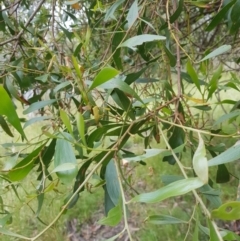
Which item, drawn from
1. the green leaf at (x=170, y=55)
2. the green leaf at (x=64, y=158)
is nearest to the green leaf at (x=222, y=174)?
the green leaf at (x=170, y=55)

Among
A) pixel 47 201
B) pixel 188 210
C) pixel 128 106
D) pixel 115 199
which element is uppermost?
pixel 128 106

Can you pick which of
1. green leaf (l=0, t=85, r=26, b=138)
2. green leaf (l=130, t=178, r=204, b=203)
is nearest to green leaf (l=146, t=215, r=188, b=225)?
green leaf (l=130, t=178, r=204, b=203)

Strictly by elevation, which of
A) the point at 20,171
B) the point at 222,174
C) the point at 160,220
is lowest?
the point at 222,174

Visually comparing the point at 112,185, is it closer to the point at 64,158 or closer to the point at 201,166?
the point at 64,158

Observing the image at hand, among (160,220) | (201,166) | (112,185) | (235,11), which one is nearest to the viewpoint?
(201,166)

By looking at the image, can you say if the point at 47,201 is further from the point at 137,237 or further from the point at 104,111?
the point at 104,111

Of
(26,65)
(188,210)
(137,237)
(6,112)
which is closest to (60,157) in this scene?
(6,112)

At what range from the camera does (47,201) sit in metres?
2.12

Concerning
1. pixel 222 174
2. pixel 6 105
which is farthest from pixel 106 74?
pixel 222 174

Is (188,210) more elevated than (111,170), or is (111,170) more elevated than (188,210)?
(111,170)

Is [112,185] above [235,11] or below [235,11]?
below

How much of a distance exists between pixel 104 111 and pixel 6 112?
23 cm

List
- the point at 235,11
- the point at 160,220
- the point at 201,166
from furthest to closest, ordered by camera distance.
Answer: the point at 235,11, the point at 160,220, the point at 201,166

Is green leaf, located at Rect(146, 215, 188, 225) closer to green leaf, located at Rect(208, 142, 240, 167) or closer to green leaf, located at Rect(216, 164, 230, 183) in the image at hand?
green leaf, located at Rect(208, 142, 240, 167)
